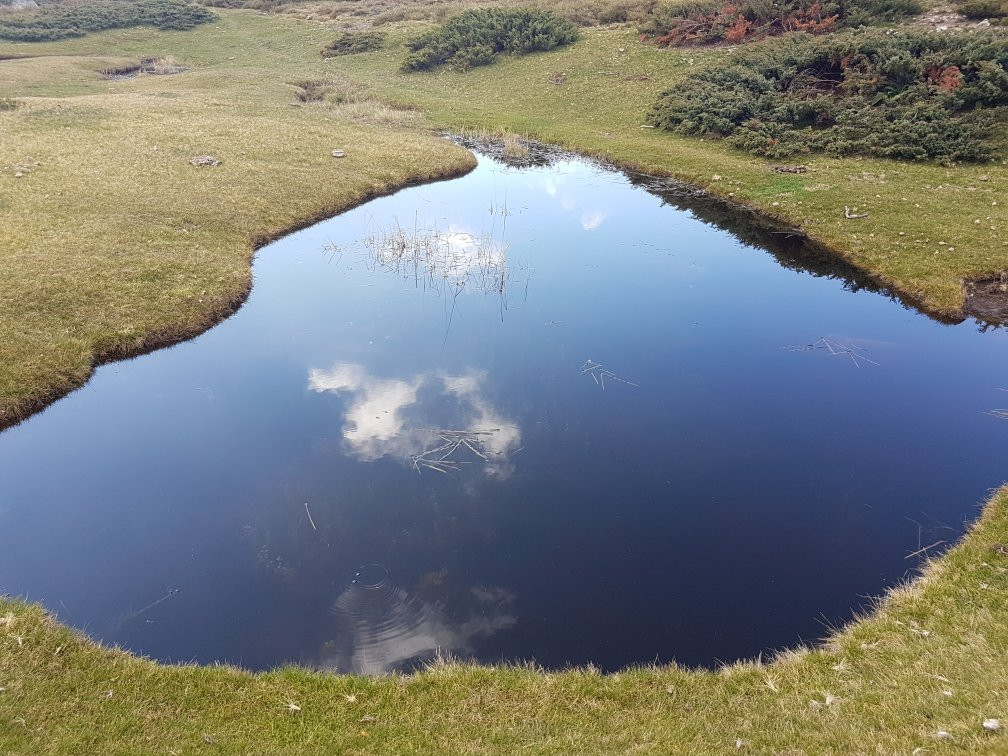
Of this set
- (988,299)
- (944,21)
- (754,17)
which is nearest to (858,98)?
(944,21)

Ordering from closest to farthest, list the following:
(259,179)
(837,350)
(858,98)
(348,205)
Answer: (837,350) < (348,205) < (259,179) < (858,98)

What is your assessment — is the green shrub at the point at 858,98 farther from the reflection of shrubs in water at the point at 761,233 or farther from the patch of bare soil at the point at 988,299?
the patch of bare soil at the point at 988,299

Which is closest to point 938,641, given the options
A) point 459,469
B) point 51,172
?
point 459,469

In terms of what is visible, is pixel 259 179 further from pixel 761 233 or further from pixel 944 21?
pixel 944 21

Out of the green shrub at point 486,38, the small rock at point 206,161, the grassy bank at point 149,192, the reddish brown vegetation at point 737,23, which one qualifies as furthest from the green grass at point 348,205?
the reddish brown vegetation at point 737,23

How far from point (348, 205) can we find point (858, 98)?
1132 inches

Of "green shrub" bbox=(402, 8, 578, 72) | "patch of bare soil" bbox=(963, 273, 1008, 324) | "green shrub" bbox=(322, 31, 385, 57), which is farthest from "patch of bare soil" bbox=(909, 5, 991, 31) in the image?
"green shrub" bbox=(322, 31, 385, 57)

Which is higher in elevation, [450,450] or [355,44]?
[355,44]

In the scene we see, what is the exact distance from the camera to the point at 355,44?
65.7m

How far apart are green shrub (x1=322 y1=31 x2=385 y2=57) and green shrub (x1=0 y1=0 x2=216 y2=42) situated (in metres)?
25.9

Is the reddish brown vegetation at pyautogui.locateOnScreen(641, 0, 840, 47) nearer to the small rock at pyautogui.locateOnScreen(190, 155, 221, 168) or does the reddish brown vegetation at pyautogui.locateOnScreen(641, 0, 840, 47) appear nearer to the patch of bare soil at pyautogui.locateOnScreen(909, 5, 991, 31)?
the patch of bare soil at pyautogui.locateOnScreen(909, 5, 991, 31)

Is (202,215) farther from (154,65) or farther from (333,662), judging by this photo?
(154,65)

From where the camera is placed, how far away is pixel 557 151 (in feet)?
127

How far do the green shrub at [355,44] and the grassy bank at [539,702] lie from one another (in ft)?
222
